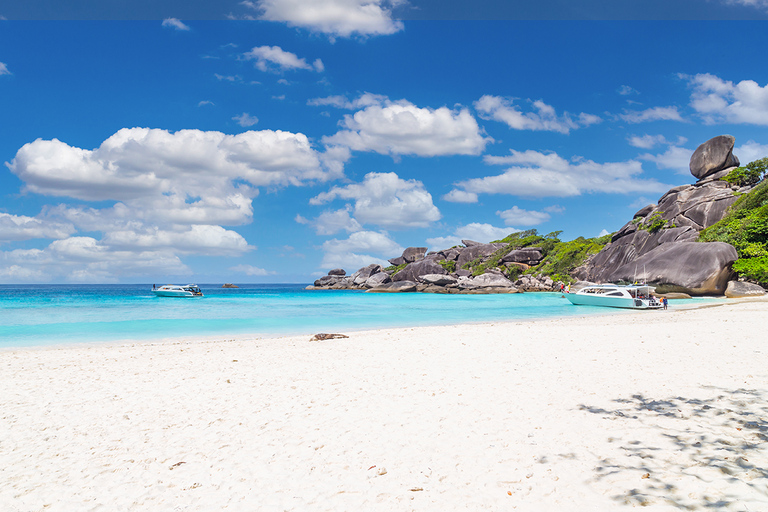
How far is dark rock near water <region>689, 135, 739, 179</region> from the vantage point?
54125mm

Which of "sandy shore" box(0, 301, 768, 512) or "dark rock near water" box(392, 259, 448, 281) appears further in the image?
"dark rock near water" box(392, 259, 448, 281)

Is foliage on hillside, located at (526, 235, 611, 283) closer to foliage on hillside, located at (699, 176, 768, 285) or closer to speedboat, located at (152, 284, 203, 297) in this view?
foliage on hillside, located at (699, 176, 768, 285)

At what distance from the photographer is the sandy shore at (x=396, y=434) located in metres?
4.01

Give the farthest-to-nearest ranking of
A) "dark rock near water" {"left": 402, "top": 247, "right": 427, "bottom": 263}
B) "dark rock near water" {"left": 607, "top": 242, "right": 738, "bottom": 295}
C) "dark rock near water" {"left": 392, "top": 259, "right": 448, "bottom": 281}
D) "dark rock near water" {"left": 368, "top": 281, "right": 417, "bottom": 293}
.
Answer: "dark rock near water" {"left": 402, "top": 247, "right": 427, "bottom": 263} → "dark rock near water" {"left": 392, "top": 259, "right": 448, "bottom": 281} → "dark rock near water" {"left": 368, "top": 281, "right": 417, "bottom": 293} → "dark rock near water" {"left": 607, "top": 242, "right": 738, "bottom": 295}

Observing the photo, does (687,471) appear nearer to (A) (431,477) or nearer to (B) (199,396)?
(A) (431,477)

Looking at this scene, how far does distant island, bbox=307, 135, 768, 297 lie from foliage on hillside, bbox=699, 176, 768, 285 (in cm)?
8

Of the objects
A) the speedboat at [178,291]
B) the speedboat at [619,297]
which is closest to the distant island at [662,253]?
the speedboat at [619,297]

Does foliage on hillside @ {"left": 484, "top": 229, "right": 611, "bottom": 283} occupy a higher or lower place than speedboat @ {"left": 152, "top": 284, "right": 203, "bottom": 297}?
higher

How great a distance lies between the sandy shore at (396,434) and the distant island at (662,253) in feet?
113

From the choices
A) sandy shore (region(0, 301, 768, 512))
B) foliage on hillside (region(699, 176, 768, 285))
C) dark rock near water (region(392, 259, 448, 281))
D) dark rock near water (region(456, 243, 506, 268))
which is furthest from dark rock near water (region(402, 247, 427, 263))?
sandy shore (region(0, 301, 768, 512))

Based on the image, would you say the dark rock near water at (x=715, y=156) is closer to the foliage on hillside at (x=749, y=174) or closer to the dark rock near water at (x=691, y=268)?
the foliage on hillside at (x=749, y=174)

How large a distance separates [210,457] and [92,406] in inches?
142

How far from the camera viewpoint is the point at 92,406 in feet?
23.6

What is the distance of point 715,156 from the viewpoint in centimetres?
5456
